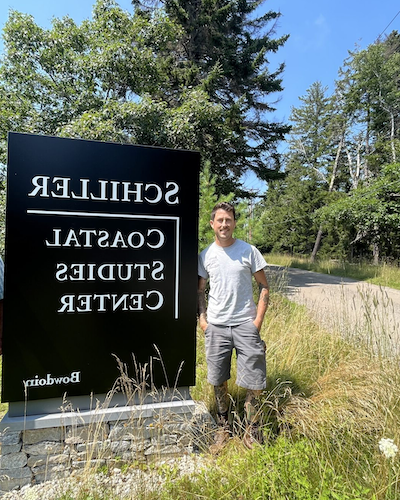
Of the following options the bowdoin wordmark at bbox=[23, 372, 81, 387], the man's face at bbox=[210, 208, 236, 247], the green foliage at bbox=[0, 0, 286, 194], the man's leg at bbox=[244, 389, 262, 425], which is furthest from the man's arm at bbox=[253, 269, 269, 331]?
the green foliage at bbox=[0, 0, 286, 194]

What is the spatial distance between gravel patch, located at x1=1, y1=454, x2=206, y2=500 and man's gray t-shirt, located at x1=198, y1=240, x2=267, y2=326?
38.2 inches

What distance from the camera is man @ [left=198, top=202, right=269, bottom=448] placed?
7.77ft

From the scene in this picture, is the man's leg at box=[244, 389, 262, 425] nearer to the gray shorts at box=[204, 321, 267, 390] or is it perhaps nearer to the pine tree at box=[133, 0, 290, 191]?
the gray shorts at box=[204, 321, 267, 390]

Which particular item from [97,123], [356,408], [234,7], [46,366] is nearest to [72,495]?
[46,366]

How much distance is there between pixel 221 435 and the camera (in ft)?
8.02

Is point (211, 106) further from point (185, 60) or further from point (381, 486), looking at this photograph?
point (381, 486)

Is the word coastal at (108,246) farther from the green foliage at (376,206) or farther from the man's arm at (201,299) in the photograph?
the green foliage at (376,206)

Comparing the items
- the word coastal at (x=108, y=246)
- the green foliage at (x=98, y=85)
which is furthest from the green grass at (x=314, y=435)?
the green foliage at (x=98, y=85)

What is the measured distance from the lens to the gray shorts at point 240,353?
2.36 metres

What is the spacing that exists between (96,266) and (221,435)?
1.54m

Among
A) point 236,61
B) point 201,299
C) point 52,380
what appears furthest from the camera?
point 236,61

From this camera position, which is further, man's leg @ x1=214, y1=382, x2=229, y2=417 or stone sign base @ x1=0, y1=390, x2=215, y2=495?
man's leg @ x1=214, y1=382, x2=229, y2=417

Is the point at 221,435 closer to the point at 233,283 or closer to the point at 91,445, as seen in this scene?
the point at 91,445

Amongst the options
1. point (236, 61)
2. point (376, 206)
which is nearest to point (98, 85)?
point (236, 61)
